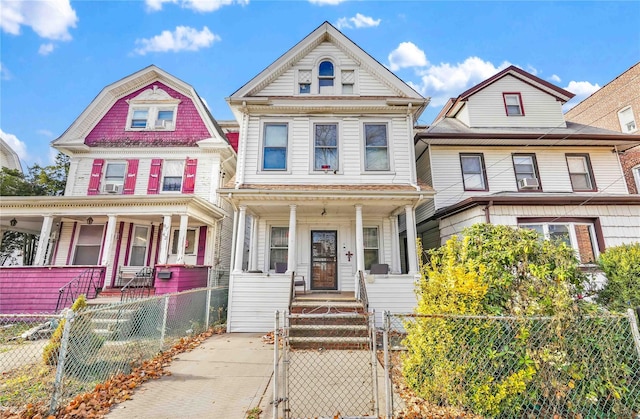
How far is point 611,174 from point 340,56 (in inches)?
439

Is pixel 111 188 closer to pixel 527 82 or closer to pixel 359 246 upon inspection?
pixel 359 246

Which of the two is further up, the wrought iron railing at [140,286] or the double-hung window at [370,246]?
the double-hung window at [370,246]

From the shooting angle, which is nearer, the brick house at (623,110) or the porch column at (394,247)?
the porch column at (394,247)

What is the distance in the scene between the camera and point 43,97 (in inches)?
979

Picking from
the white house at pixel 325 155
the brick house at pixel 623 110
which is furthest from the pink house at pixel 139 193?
the brick house at pixel 623 110

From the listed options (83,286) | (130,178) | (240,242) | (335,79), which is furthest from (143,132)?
(335,79)

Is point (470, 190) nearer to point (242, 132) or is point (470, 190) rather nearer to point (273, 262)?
point (273, 262)

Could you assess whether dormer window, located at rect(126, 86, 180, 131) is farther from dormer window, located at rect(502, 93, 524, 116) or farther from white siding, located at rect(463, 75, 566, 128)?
dormer window, located at rect(502, 93, 524, 116)

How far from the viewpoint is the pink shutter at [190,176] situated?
38.3 feet

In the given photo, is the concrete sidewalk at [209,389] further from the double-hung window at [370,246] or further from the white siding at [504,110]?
the white siding at [504,110]

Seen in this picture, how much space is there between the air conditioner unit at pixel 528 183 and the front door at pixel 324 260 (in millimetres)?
7249

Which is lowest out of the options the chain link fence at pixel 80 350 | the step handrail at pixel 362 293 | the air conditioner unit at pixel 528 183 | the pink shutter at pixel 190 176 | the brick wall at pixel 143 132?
the chain link fence at pixel 80 350

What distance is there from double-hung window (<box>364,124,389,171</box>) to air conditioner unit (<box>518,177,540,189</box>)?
5.46 m

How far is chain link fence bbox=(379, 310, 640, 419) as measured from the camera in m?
3.07
